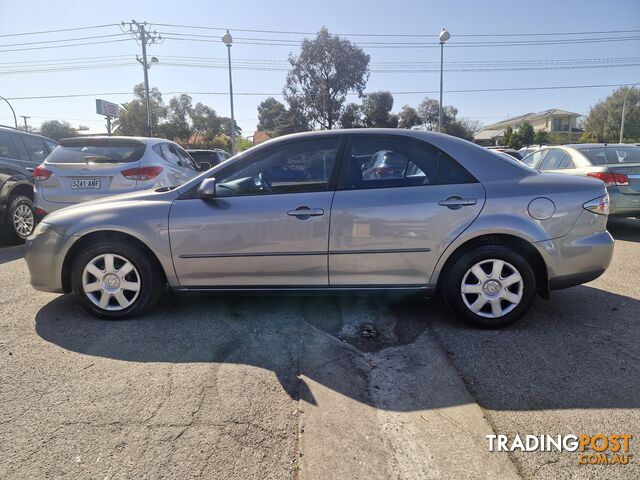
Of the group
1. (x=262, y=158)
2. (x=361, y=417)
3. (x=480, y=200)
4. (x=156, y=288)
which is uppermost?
(x=262, y=158)

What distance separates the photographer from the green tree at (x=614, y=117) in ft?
163

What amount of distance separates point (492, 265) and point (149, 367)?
2591 mm

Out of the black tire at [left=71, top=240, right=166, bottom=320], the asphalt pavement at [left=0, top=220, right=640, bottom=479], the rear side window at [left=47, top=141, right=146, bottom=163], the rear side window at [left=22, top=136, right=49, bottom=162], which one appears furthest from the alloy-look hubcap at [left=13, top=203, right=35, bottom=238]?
the black tire at [left=71, top=240, right=166, bottom=320]

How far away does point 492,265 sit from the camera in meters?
3.25

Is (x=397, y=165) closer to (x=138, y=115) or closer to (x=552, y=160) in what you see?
(x=552, y=160)

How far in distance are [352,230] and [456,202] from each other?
0.82 m

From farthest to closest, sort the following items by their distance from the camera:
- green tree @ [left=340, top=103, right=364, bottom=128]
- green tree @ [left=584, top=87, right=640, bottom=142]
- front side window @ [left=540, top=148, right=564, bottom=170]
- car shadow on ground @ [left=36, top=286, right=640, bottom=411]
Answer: green tree @ [left=584, top=87, right=640, bottom=142]
green tree @ [left=340, top=103, right=364, bottom=128]
front side window @ [left=540, top=148, right=564, bottom=170]
car shadow on ground @ [left=36, top=286, right=640, bottom=411]

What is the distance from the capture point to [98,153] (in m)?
5.88

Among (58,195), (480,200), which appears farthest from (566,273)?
(58,195)

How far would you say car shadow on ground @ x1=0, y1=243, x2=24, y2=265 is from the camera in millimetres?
5836

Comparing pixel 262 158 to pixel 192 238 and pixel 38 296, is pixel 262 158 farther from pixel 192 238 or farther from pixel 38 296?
pixel 38 296

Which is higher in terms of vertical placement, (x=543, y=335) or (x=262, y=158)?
(x=262, y=158)

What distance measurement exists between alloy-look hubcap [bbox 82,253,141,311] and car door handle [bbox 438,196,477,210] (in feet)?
8.29

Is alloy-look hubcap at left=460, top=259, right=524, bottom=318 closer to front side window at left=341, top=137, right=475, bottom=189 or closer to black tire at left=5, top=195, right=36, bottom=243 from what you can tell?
front side window at left=341, top=137, right=475, bottom=189
